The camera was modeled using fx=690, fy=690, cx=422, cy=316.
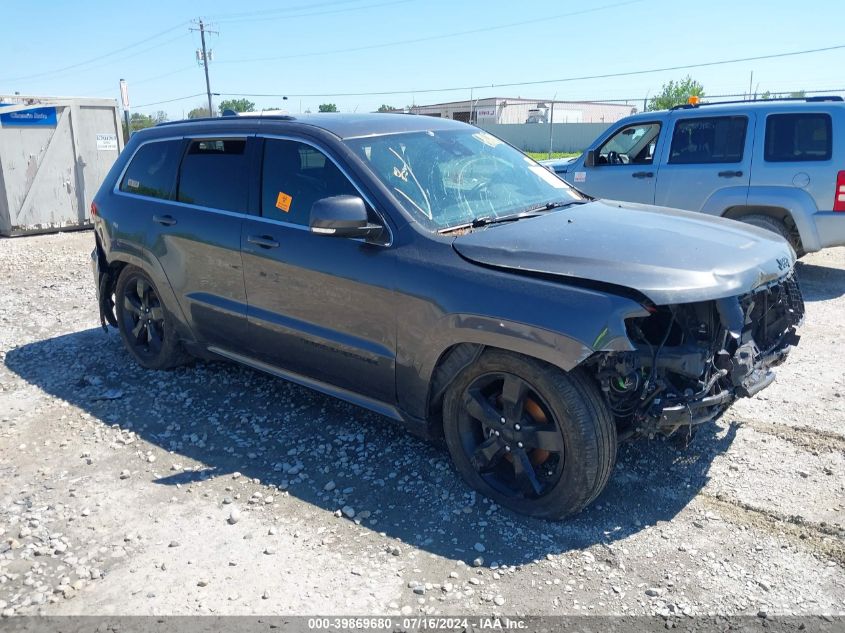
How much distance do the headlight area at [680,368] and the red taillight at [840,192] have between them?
4.62 metres

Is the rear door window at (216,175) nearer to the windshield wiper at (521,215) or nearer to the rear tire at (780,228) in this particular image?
the windshield wiper at (521,215)

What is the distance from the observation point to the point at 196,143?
16.2 ft

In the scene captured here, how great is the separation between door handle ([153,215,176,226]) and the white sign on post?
381 inches

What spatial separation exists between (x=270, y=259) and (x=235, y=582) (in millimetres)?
1934

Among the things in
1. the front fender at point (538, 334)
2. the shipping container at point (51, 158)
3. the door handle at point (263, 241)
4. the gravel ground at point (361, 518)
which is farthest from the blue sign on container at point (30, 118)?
the front fender at point (538, 334)

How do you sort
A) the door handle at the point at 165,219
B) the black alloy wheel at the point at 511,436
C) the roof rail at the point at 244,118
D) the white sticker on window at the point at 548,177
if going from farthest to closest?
the door handle at the point at 165,219 < the white sticker on window at the point at 548,177 < the roof rail at the point at 244,118 < the black alloy wheel at the point at 511,436

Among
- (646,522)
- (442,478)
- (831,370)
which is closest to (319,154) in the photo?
(442,478)

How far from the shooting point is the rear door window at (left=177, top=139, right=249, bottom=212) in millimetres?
4535

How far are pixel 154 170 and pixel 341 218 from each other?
2.42 meters

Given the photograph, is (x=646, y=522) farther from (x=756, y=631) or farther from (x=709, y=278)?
(x=709, y=278)

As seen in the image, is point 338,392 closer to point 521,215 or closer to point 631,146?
point 521,215

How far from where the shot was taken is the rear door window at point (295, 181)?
13.2 feet

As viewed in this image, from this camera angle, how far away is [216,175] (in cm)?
471

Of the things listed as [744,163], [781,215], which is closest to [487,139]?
[744,163]
